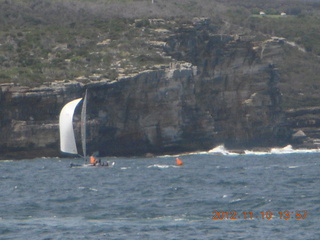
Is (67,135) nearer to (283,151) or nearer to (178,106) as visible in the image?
(178,106)

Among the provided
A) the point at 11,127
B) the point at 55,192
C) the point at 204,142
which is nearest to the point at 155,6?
the point at 204,142

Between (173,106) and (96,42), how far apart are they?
1483 centimetres

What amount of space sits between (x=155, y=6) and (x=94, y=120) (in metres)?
48.7

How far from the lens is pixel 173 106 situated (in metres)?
77.2

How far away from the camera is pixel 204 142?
263 ft

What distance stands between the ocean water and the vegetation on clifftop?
75.0 ft

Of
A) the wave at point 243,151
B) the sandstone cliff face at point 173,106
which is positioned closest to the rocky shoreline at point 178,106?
the sandstone cliff face at point 173,106

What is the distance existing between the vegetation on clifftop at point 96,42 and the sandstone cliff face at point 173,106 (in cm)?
167

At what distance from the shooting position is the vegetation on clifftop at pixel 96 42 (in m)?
80.3

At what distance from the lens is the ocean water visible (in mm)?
31625

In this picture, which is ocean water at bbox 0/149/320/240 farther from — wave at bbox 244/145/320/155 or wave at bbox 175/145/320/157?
wave at bbox 244/145/320/155

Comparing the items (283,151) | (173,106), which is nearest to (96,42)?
(173,106)

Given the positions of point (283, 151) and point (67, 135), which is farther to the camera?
point (283, 151)

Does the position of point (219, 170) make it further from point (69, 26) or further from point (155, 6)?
point (155, 6)
